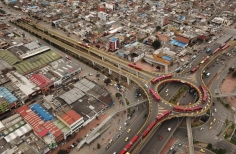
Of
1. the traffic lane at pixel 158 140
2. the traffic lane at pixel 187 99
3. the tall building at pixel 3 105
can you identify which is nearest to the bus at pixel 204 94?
the traffic lane at pixel 187 99

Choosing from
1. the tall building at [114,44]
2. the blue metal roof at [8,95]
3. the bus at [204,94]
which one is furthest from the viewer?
the tall building at [114,44]

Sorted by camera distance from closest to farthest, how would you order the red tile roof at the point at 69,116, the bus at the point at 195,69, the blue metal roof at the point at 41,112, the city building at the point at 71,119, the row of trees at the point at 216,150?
the row of trees at the point at 216,150, the city building at the point at 71,119, the red tile roof at the point at 69,116, the blue metal roof at the point at 41,112, the bus at the point at 195,69

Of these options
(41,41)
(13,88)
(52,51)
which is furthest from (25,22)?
(13,88)

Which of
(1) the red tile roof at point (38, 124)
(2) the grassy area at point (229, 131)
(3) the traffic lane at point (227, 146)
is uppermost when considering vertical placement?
(1) the red tile roof at point (38, 124)

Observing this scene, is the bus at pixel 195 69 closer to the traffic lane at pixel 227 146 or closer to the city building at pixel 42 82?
the traffic lane at pixel 227 146

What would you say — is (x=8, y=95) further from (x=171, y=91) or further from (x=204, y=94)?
(x=204, y=94)

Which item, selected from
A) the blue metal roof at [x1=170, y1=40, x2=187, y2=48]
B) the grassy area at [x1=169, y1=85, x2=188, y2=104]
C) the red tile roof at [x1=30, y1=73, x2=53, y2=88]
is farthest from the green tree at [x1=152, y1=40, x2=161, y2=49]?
the red tile roof at [x1=30, y1=73, x2=53, y2=88]

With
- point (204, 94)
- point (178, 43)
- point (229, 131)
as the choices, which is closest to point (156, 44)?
point (178, 43)
